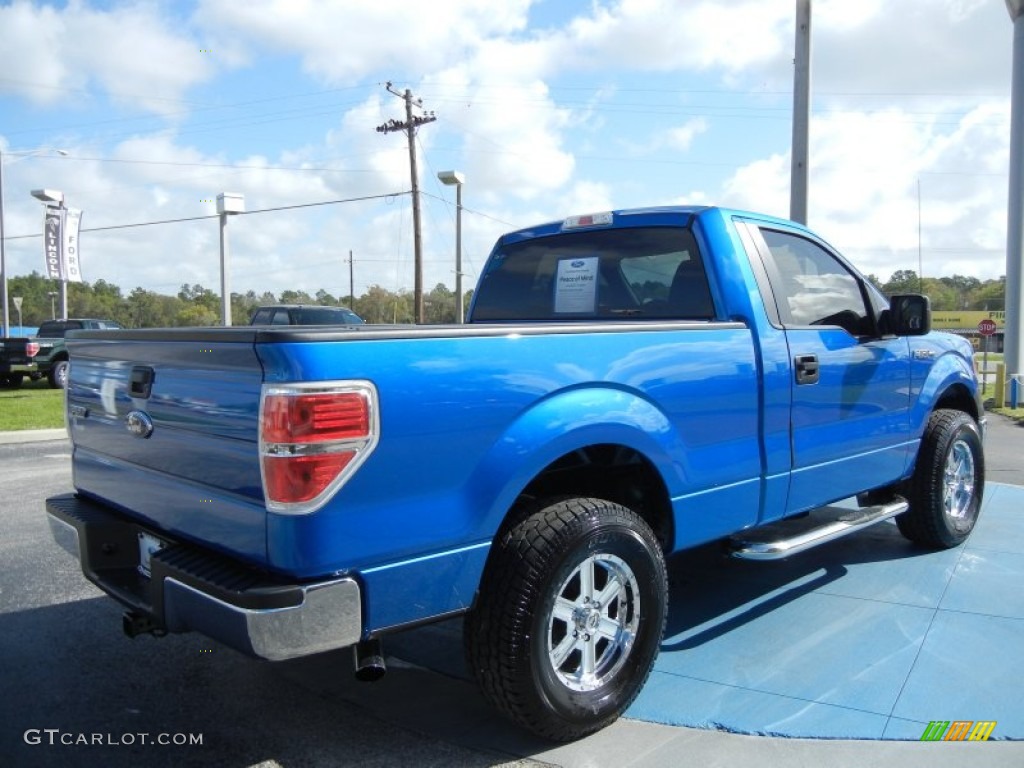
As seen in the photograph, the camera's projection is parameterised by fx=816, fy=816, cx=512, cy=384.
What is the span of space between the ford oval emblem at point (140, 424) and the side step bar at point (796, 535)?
2435 millimetres

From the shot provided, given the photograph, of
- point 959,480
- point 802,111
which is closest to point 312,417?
point 959,480

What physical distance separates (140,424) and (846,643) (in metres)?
3.13

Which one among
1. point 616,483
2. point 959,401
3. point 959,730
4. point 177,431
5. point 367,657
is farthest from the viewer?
point 959,401

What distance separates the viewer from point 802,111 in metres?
11.7

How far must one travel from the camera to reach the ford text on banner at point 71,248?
22922mm

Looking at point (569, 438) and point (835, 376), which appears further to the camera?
point (835, 376)

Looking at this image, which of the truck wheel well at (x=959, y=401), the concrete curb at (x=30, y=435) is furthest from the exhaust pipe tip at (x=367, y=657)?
the concrete curb at (x=30, y=435)

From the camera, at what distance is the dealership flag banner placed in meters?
22.7

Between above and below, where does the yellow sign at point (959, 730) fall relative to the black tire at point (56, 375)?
below

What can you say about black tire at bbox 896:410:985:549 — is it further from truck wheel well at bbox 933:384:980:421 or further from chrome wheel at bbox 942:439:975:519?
truck wheel well at bbox 933:384:980:421

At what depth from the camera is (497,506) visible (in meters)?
2.60

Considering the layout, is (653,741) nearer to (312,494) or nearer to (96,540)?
(312,494)

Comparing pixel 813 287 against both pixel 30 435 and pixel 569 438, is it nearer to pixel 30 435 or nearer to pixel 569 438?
pixel 569 438

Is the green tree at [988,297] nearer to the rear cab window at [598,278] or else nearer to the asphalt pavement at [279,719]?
the rear cab window at [598,278]
